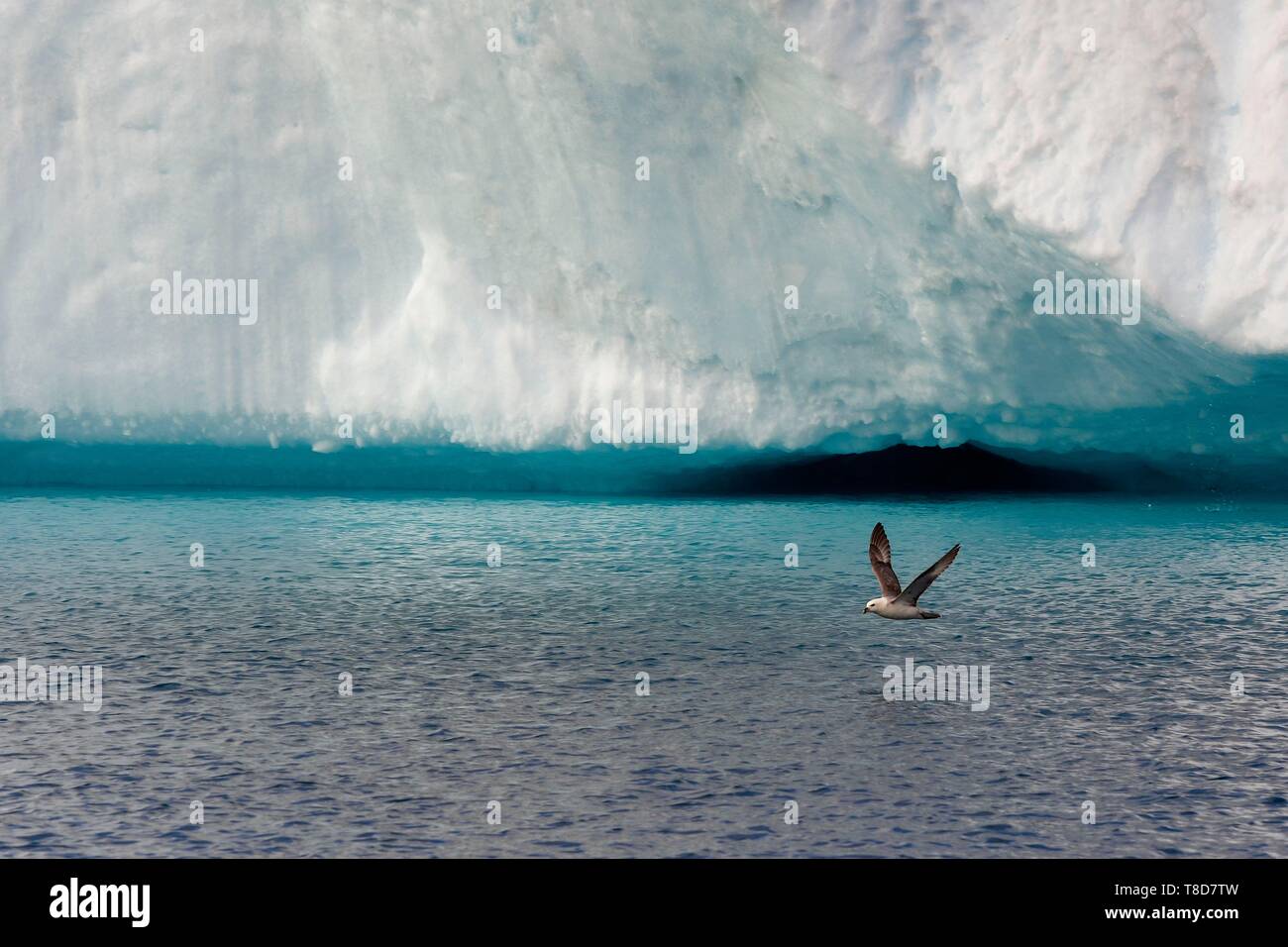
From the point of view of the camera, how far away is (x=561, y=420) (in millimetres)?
14625

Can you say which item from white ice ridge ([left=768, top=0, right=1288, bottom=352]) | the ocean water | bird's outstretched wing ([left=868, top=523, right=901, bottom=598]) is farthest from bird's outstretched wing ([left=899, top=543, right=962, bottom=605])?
white ice ridge ([left=768, top=0, right=1288, bottom=352])

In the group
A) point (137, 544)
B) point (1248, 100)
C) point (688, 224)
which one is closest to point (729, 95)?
point (688, 224)

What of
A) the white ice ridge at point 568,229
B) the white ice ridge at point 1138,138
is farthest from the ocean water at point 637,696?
the white ice ridge at point 1138,138

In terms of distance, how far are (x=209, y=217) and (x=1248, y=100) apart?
34.1ft

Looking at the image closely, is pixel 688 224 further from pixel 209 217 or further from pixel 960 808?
pixel 960 808

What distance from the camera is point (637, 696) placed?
8055mm

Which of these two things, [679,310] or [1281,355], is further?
[679,310]

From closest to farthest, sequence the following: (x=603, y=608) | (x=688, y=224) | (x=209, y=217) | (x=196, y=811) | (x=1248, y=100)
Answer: (x=196, y=811)
(x=603, y=608)
(x=1248, y=100)
(x=688, y=224)
(x=209, y=217)

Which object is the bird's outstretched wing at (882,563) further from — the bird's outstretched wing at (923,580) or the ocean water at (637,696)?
the ocean water at (637,696)

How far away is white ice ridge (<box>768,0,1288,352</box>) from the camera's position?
11.3m

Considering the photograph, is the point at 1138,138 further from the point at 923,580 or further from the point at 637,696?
the point at 637,696

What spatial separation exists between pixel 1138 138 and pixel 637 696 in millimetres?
6642

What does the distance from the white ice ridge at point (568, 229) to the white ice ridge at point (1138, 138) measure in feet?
0.11

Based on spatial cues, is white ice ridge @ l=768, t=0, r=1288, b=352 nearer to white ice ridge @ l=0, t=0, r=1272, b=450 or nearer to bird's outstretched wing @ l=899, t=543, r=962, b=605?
white ice ridge @ l=0, t=0, r=1272, b=450
